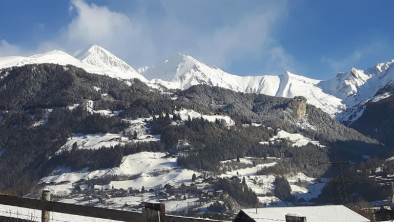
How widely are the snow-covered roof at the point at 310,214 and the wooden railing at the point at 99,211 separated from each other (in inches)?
1480

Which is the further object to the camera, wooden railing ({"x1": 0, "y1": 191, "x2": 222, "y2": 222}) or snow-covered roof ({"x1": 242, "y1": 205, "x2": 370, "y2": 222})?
snow-covered roof ({"x1": 242, "y1": 205, "x2": 370, "y2": 222})

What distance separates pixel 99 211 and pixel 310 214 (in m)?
41.3

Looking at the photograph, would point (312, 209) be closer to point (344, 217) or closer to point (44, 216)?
point (344, 217)

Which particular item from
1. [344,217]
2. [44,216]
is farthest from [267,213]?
[44,216]

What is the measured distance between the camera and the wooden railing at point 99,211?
882 centimetres

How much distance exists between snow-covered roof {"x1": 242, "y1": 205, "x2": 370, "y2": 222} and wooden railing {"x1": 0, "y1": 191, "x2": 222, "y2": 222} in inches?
1480

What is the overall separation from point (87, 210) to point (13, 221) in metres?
2.24

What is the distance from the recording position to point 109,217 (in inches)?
362

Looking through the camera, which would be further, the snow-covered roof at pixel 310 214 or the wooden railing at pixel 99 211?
the snow-covered roof at pixel 310 214

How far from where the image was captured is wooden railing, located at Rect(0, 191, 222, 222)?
347 inches

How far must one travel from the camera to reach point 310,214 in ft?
156

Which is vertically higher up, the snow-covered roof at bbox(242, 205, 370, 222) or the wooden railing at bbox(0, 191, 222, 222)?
the wooden railing at bbox(0, 191, 222, 222)

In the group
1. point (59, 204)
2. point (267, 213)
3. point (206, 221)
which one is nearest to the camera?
point (206, 221)

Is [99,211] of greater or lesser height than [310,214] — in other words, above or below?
above
